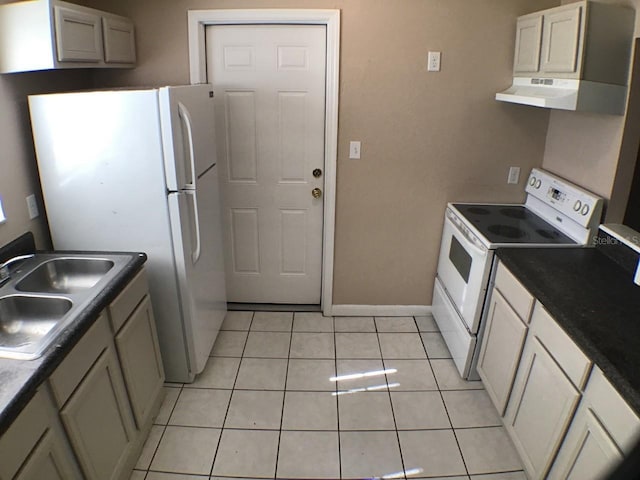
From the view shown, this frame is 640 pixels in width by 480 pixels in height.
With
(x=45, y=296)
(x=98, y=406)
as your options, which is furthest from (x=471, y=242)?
(x=45, y=296)

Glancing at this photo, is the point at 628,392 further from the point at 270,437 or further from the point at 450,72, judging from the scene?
the point at 450,72

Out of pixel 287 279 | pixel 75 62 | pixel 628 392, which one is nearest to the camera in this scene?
pixel 628 392

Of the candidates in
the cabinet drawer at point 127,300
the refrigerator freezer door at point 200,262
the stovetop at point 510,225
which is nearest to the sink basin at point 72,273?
the cabinet drawer at point 127,300

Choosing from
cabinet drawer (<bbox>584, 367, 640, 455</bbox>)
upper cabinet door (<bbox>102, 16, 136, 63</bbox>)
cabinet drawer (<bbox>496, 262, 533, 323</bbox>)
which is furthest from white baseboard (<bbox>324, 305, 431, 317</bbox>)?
upper cabinet door (<bbox>102, 16, 136, 63</bbox>)

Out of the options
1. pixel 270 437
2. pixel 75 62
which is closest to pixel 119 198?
pixel 75 62

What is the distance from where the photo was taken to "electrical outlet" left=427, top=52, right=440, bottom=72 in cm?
272

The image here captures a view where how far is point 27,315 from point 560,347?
7.07 feet

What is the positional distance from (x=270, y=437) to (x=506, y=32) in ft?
8.95

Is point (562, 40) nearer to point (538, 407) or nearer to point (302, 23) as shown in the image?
point (302, 23)

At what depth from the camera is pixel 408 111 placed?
9.30 feet

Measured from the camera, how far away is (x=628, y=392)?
129cm

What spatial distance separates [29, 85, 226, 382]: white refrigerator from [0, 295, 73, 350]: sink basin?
0.52 m

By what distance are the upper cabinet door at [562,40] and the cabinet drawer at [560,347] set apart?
1.16m

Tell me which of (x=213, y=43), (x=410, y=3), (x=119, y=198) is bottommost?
(x=119, y=198)
